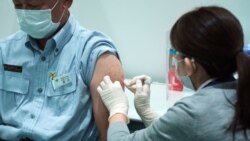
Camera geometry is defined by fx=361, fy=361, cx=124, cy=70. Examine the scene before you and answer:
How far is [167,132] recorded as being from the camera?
3.82 ft

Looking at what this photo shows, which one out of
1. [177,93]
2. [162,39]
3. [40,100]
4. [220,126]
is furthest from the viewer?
[162,39]

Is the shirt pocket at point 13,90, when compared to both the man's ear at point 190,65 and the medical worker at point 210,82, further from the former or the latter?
the man's ear at point 190,65

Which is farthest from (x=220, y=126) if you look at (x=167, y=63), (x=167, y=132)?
(x=167, y=63)

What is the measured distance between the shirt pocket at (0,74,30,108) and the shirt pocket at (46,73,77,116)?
13 cm

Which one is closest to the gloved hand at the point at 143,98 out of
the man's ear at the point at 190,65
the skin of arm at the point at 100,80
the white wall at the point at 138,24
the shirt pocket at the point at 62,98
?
the skin of arm at the point at 100,80

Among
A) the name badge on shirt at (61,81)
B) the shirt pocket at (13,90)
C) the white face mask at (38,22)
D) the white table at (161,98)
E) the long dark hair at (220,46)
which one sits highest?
the long dark hair at (220,46)

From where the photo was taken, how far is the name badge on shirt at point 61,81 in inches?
60.8

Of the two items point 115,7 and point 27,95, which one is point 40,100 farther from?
point 115,7

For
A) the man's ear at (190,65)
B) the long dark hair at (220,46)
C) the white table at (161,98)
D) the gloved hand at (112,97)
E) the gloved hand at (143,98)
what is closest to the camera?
the long dark hair at (220,46)

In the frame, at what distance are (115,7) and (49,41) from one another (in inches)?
37.3

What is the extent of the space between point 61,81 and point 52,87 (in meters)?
0.05

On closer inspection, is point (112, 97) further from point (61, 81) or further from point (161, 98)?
point (161, 98)

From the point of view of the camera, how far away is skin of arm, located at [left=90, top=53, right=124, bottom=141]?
1.53 meters

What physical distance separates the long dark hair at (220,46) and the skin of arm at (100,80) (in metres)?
0.45
